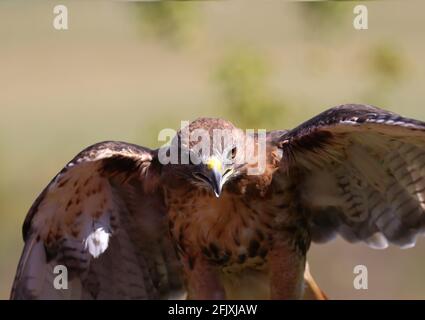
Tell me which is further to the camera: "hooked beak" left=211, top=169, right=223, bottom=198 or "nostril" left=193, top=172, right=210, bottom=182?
"nostril" left=193, top=172, right=210, bottom=182

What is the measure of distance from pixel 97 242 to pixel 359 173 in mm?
2164

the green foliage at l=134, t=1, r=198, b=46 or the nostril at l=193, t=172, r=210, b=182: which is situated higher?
the green foliage at l=134, t=1, r=198, b=46

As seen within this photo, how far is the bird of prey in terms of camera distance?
36.2 ft

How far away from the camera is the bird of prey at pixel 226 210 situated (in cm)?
1103

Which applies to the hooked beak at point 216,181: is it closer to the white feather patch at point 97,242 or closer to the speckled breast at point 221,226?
the speckled breast at point 221,226

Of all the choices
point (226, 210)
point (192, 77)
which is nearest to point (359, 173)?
point (226, 210)

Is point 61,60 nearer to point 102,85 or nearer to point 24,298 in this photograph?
point 102,85

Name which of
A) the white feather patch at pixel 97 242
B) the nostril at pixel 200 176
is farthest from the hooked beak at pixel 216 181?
the white feather patch at pixel 97 242

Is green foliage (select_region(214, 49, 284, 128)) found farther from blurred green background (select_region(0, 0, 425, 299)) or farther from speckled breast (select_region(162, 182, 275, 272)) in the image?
speckled breast (select_region(162, 182, 275, 272))

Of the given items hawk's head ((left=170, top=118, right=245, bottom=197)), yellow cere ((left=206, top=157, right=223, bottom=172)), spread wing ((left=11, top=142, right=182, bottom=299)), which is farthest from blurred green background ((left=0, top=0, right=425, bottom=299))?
yellow cere ((left=206, top=157, right=223, bottom=172))

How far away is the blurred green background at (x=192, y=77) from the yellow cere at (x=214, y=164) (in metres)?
6.08

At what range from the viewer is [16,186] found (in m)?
22.0

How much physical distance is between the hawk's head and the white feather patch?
982 millimetres
